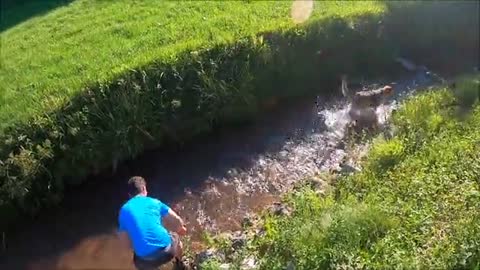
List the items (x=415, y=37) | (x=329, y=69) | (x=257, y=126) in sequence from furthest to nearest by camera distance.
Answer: (x=415, y=37), (x=329, y=69), (x=257, y=126)

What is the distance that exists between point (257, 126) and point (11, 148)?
16.6 ft

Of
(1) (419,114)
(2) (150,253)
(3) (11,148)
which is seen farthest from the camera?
(1) (419,114)

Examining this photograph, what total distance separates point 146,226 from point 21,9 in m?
11.4

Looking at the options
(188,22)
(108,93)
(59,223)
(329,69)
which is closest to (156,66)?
(108,93)

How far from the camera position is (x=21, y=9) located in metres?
17.3

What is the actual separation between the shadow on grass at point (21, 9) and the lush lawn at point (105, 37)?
0.51 meters

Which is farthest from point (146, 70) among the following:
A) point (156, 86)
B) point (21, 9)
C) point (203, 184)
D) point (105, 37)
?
point (21, 9)

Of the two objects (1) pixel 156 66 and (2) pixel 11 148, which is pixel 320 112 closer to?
(1) pixel 156 66

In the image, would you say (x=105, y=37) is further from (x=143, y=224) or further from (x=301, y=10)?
(x=143, y=224)

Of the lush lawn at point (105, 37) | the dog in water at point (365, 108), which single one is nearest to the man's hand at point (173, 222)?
the lush lawn at point (105, 37)

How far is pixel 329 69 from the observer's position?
1428 cm

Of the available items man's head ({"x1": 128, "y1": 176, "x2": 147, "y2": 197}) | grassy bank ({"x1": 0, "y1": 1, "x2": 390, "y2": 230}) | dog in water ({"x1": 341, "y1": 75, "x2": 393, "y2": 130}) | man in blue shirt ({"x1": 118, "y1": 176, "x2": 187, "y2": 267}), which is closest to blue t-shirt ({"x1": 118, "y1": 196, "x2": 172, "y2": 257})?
man in blue shirt ({"x1": 118, "y1": 176, "x2": 187, "y2": 267})

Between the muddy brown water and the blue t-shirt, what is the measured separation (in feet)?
5.85

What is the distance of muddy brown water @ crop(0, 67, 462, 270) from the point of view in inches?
412
